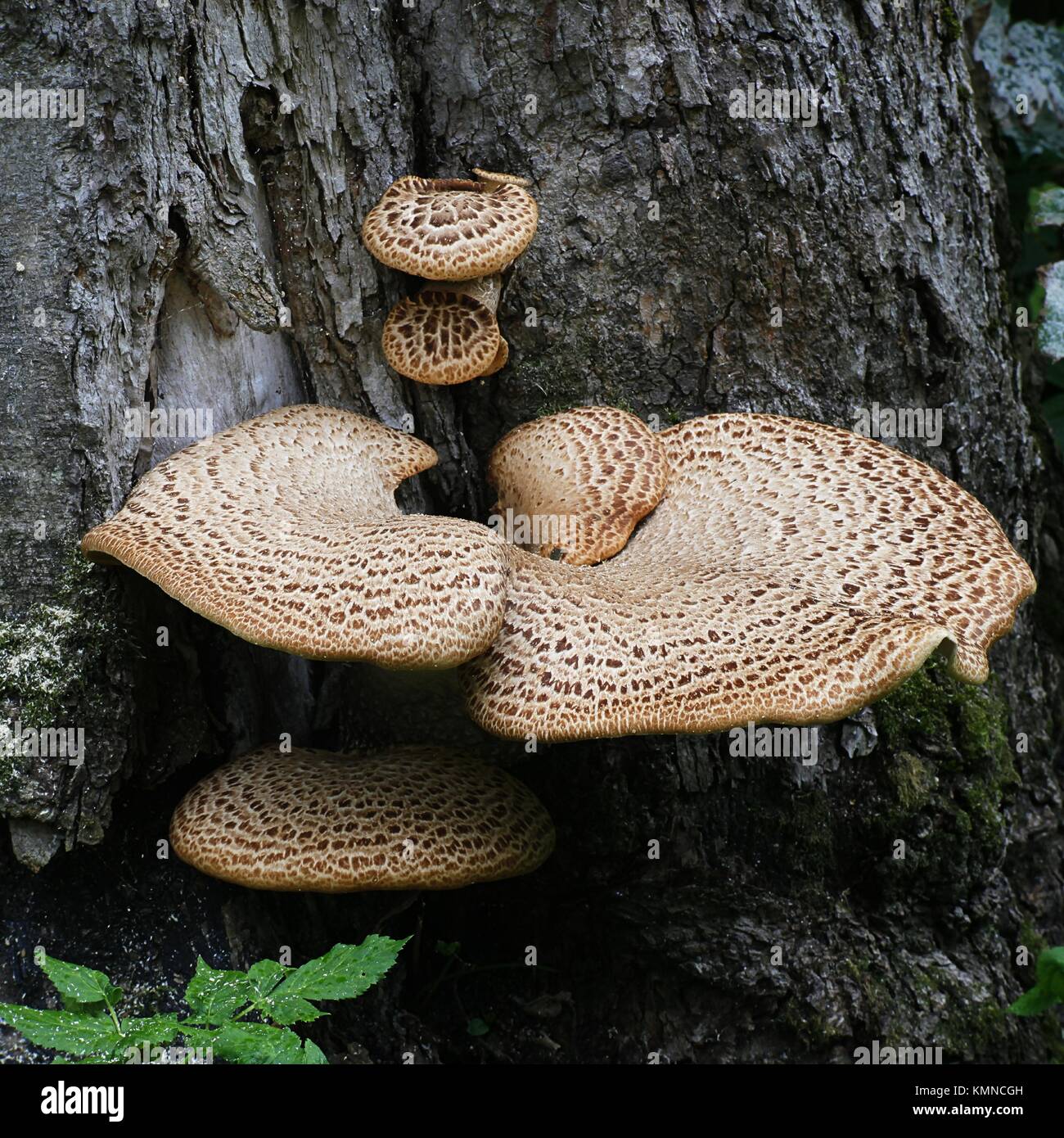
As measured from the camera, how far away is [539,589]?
142 inches

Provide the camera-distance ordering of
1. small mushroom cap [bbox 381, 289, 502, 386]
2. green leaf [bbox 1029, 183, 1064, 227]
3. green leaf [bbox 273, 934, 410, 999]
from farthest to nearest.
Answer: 1. green leaf [bbox 1029, 183, 1064, 227]
2. small mushroom cap [bbox 381, 289, 502, 386]
3. green leaf [bbox 273, 934, 410, 999]

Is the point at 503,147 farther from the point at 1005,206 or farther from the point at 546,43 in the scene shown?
the point at 1005,206

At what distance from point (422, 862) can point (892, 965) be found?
6.70ft

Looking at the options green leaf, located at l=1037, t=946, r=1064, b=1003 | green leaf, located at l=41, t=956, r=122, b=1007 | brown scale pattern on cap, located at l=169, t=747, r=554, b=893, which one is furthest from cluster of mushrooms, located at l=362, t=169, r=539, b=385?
green leaf, located at l=1037, t=946, r=1064, b=1003

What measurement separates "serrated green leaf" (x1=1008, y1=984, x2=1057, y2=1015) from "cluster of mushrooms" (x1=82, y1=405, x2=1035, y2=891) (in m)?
1.37

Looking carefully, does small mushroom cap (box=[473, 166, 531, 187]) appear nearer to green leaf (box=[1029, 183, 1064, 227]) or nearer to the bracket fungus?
the bracket fungus

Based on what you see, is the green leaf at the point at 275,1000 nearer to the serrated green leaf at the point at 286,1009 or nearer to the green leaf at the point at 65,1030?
the serrated green leaf at the point at 286,1009

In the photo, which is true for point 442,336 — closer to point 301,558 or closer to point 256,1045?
point 301,558

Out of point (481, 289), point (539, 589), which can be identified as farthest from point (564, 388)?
point (539, 589)

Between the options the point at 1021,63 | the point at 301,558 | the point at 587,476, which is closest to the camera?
the point at 301,558

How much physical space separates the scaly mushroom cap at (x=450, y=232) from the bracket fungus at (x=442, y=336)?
0.28 meters

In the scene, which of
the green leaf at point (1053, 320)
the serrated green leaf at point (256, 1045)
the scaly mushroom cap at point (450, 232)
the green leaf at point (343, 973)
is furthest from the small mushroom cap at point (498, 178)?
the serrated green leaf at point (256, 1045)

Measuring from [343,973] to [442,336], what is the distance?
2.41 m

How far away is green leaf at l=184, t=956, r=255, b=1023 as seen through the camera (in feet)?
10.3
